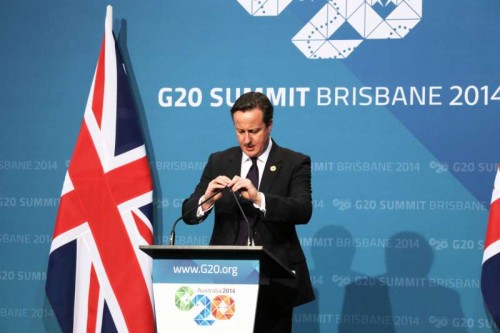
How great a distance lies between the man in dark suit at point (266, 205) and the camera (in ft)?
9.31

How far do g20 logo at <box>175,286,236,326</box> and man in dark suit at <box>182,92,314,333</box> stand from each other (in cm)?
37

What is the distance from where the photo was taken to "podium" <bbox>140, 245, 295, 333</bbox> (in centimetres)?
239

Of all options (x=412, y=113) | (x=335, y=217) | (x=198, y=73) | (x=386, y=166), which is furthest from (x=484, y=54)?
(x=198, y=73)

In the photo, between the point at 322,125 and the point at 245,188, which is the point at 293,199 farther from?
the point at 322,125

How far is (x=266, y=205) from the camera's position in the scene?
109 inches

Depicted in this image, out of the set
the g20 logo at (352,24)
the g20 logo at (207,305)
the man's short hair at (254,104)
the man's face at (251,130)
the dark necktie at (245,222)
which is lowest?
the g20 logo at (207,305)

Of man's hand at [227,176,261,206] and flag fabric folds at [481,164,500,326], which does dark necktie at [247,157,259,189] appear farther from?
flag fabric folds at [481,164,500,326]

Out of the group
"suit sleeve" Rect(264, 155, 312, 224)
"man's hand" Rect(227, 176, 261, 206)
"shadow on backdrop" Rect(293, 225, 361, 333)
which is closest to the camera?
"man's hand" Rect(227, 176, 261, 206)

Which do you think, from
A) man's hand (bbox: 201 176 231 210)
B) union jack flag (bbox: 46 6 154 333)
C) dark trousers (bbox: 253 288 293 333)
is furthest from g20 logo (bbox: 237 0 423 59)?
dark trousers (bbox: 253 288 293 333)

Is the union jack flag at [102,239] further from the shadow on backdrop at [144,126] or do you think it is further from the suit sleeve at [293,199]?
the suit sleeve at [293,199]

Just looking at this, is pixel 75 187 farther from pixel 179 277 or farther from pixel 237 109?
pixel 179 277

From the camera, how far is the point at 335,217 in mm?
4312

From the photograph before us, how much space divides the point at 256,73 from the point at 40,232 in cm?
162

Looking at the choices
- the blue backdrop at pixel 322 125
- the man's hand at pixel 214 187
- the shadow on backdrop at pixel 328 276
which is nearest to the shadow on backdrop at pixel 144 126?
the blue backdrop at pixel 322 125
